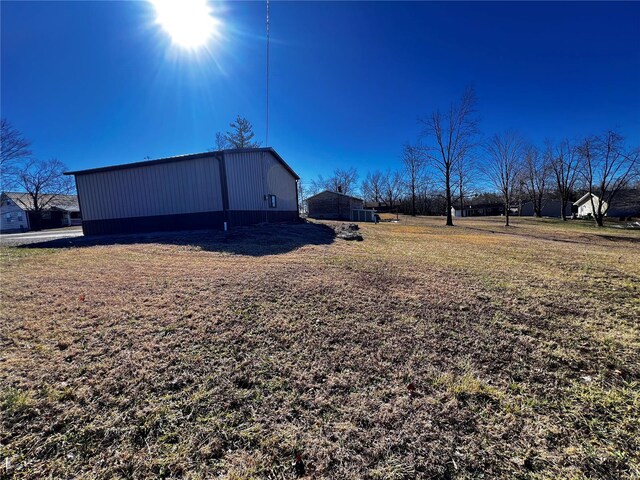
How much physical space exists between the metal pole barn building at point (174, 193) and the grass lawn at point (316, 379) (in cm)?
968

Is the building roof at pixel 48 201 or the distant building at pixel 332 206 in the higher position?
the building roof at pixel 48 201

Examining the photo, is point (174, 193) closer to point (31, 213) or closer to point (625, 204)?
point (31, 213)

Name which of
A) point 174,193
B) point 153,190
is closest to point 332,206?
point 174,193

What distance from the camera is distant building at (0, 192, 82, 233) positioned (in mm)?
35812

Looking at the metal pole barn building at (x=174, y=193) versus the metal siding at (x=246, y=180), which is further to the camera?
the metal siding at (x=246, y=180)

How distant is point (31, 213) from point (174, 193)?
38364mm

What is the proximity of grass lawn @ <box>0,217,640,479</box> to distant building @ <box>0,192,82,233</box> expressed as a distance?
150ft

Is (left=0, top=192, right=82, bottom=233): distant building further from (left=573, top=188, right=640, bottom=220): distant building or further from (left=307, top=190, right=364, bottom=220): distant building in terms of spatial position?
(left=573, top=188, right=640, bottom=220): distant building

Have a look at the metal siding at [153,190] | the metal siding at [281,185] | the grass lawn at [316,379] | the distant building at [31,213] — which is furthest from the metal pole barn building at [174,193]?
the distant building at [31,213]

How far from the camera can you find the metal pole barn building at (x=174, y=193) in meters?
14.2

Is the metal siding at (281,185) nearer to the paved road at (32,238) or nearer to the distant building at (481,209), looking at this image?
the paved road at (32,238)

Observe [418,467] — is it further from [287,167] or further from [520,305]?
[287,167]

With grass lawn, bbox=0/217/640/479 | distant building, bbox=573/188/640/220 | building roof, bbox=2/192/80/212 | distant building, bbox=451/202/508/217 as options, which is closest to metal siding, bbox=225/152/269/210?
grass lawn, bbox=0/217/640/479

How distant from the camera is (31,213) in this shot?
36406mm
